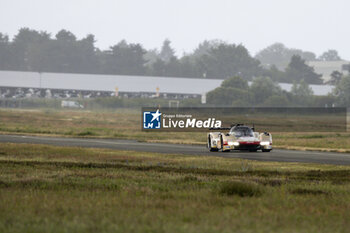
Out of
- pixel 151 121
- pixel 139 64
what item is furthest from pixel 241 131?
pixel 139 64

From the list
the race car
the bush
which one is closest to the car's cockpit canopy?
the race car

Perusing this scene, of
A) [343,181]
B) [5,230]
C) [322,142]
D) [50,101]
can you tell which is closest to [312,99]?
[50,101]

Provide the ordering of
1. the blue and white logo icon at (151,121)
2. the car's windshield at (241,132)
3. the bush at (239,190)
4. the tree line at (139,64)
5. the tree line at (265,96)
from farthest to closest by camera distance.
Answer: the tree line at (139,64)
the tree line at (265,96)
the blue and white logo icon at (151,121)
the car's windshield at (241,132)
the bush at (239,190)

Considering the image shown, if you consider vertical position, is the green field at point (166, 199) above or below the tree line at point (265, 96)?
below

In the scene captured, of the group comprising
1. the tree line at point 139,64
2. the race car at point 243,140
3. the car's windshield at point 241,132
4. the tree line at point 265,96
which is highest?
the tree line at point 139,64

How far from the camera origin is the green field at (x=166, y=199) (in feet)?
34.6

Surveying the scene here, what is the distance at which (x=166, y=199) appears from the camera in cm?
1397

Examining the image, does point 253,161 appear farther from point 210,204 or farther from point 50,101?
point 50,101

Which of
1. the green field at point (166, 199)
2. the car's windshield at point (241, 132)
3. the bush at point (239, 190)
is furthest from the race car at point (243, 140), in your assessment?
the bush at point (239, 190)

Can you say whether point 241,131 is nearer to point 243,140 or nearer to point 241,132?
point 241,132

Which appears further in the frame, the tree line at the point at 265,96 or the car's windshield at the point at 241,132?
the tree line at the point at 265,96

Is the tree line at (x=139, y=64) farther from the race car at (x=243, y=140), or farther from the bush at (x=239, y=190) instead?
the bush at (x=239, y=190)

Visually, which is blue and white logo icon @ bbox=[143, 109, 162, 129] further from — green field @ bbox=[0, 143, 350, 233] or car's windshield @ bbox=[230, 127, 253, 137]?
green field @ bbox=[0, 143, 350, 233]

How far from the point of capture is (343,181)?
19.7m
